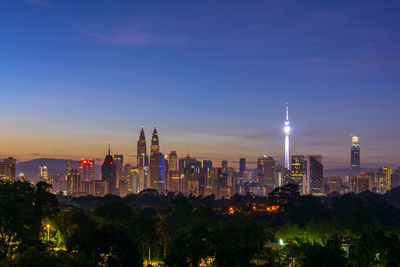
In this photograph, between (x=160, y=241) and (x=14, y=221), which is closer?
(x=14, y=221)

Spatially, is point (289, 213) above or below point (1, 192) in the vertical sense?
below

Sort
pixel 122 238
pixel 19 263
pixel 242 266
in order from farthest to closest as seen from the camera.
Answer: pixel 122 238, pixel 242 266, pixel 19 263

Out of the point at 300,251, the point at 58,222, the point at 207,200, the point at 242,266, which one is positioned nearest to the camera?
the point at 242,266

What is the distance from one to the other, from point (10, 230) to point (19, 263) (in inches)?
651

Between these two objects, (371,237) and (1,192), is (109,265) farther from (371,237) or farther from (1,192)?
(371,237)

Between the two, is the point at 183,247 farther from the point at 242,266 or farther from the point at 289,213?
the point at 289,213

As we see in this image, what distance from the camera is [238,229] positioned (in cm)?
4153

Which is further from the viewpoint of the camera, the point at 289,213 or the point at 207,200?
the point at 207,200

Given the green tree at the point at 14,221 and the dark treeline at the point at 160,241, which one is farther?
the green tree at the point at 14,221

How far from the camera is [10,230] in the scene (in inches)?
1459

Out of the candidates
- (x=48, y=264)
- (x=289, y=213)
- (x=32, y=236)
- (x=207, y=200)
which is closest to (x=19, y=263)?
(x=48, y=264)

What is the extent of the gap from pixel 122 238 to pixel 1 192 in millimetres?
12020

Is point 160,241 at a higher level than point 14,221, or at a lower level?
lower

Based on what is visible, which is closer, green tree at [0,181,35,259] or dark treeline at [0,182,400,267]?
dark treeline at [0,182,400,267]
